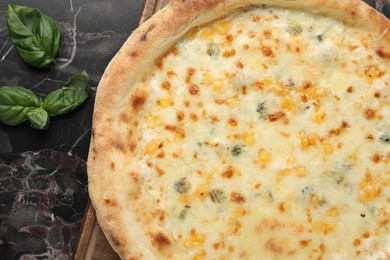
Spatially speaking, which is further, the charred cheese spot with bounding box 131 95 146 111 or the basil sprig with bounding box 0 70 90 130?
the basil sprig with bounding box 0 70 90 130

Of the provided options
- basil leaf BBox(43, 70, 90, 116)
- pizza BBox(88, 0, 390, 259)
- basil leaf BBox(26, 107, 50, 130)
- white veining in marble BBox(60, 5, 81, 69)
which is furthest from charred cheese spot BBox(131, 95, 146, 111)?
white veining in marble BBox(60, 5, 81, 69)

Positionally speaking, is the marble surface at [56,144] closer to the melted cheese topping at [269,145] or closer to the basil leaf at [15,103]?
the basil leaf at [15,103]

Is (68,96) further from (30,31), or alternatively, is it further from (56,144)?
(30,31)

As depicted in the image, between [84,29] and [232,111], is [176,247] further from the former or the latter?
[84,29]

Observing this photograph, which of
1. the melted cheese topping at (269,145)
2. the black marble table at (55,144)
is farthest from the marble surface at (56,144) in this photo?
the melted cheese topping at (269,145)

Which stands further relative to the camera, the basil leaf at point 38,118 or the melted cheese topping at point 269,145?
the basil leaf at point 38,118

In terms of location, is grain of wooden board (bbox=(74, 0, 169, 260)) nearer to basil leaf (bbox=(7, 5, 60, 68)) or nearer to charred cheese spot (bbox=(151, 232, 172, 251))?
charred cheese spot (bbox=(151, 232, 172, 251))

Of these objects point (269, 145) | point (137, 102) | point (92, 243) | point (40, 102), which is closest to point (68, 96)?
point (40, 102)
